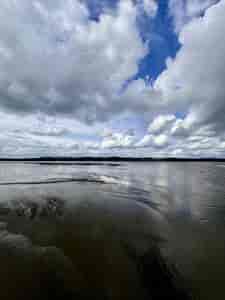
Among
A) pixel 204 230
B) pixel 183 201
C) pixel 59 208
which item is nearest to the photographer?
pixel 204 230

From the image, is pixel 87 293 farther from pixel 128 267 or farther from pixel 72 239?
pixel 72 239

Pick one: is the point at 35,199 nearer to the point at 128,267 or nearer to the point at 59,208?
the point at 59,208

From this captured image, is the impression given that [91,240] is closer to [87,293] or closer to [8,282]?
[87,293]

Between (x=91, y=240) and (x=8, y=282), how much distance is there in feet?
8.14

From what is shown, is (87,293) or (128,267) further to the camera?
(128,267)

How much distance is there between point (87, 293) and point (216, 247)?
4.45 metres

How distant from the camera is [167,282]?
12.3 feet

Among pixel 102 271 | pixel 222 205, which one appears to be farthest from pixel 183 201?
A: pixel 102 271

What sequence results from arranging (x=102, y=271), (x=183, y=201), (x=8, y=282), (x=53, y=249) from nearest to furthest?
(x=8, y=282) < (x=102, y=271) < (x=53, y=249) < (x=183, y=201)

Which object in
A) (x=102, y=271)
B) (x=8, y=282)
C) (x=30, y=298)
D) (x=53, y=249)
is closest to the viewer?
(x=30, y=298)

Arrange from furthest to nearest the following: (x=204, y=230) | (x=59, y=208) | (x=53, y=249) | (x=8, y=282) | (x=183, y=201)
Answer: (x=183, y=201) → (x=59, y=208) → (x=204, y=230) → (x=53, y=249) → (x=8, y=282)

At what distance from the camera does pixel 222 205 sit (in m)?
9.91

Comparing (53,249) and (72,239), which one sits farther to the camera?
(72,239)

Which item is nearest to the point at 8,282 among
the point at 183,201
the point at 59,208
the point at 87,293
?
the point at 87,293
